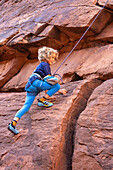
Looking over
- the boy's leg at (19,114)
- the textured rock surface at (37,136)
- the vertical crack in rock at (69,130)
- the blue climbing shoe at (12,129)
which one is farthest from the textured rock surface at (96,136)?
the blue climbing shoe at (12,129)

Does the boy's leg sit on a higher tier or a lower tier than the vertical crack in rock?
higher

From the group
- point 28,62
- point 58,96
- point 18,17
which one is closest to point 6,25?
point 18,17

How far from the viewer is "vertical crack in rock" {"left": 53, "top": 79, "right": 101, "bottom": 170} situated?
3.20m

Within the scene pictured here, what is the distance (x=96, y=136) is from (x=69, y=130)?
0.62 metres

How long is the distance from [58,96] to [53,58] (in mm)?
965

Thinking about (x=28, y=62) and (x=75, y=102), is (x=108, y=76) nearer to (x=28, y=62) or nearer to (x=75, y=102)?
(x=75, y=102)

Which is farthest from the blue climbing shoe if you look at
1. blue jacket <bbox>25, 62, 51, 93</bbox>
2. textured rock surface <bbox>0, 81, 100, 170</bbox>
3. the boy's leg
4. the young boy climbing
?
blue jacket <bbox>25, 62, 51, 93</bbox>

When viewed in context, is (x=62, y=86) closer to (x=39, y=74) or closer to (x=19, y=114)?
(x=39, y=74)

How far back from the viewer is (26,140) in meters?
3.62

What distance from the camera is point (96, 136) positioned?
3131mm

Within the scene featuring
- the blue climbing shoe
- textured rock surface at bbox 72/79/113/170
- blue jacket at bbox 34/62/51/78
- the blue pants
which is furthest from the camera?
blue jacket at bbox 34/62/51/78

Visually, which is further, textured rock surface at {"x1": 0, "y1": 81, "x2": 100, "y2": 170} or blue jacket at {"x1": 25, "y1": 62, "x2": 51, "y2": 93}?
blue jacket at {"x1": 25, "y1": 62, "x2": 51, "y2": 93}

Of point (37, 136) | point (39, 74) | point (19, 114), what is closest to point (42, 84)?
point (39, 74)

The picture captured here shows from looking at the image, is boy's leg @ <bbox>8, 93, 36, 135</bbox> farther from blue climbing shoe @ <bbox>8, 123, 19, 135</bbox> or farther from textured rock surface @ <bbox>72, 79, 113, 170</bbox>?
textured rock surface @ <bbox>72, 79, 113, 170</bbox>
